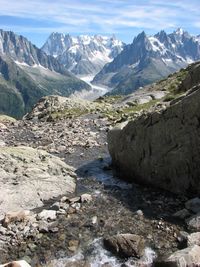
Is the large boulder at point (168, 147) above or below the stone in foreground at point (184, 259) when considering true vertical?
above

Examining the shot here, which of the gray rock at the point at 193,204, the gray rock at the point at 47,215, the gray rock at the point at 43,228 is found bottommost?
the gray rock at the point at 43,228

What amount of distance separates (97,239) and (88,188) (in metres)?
9.98

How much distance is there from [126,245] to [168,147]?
10394 mm

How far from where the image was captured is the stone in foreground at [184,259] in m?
20.8

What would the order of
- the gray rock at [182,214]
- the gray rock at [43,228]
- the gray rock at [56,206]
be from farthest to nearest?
the gray rock at [56,206] < the gray rock at [182,214] < the gray rock at [43,228]

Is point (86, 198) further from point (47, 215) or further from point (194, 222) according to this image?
point (194, 222)

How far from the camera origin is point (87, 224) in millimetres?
26828

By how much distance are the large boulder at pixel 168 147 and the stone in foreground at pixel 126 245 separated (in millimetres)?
7982

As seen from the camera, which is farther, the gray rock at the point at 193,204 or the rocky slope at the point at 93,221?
the gray rock at the point at 193,204

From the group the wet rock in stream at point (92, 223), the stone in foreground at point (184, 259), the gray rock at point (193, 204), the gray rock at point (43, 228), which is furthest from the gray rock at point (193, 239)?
the gray rock at point (43, 228)

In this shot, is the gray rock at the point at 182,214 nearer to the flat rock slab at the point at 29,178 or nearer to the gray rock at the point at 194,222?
the gray rock at the point at 194,222

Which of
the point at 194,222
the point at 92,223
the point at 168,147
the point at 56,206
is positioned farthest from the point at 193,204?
the point at 56,206

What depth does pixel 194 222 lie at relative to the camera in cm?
2583

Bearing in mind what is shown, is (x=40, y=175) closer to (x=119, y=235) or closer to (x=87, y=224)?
(x=87, y=224)
